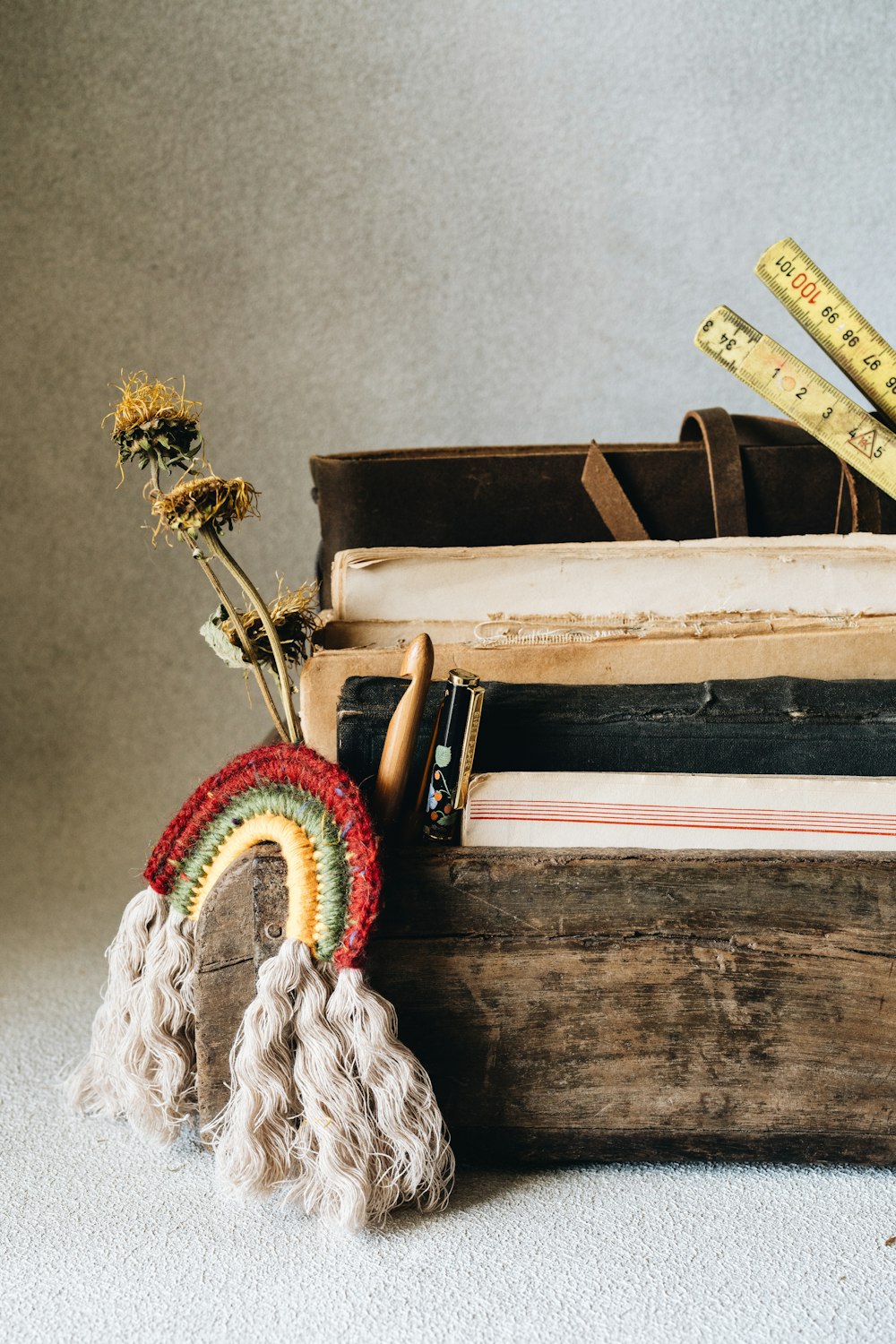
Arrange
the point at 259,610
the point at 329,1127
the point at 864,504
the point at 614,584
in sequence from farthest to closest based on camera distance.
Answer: the point at 864,504 → the point at 614,584 → the point at 259,610 → the point at 329,1127

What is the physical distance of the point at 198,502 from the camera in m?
0.80

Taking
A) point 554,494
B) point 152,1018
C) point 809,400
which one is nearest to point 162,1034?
point 152,1018

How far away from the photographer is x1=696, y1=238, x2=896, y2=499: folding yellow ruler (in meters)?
1.00

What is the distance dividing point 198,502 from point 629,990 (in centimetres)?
43

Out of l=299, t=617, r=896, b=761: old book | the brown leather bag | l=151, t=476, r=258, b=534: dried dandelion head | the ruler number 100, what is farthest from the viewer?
the brown leather bag

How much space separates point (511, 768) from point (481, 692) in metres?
0.08

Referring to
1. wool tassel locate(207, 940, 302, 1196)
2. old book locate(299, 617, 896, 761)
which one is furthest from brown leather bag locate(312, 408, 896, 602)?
wool tassel locate(207, 940, 302, 1196)

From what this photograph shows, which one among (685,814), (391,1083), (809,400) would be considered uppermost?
(809,400)

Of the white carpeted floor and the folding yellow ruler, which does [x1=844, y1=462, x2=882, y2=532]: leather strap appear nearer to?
the folding yellow ruler

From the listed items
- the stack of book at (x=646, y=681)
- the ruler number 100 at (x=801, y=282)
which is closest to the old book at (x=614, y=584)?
the stack of book at (x=646, y=681)

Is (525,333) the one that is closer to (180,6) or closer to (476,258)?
(476,258)

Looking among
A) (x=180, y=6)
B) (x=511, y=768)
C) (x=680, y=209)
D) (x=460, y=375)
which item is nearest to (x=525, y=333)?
(x=460, y=375)

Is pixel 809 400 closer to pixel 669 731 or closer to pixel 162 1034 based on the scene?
pixel 669 731

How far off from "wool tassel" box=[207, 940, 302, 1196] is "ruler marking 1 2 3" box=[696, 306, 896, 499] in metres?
0.62
